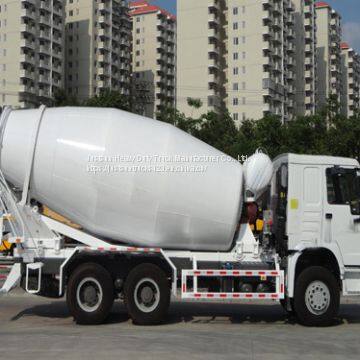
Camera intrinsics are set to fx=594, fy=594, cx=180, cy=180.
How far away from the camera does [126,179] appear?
1011cm

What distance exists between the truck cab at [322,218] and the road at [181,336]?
99 cm

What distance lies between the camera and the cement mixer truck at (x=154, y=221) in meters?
10.1

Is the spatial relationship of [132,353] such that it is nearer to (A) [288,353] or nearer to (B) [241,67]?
(A) [288,353]

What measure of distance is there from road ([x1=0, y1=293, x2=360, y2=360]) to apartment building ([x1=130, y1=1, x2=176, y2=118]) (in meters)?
113

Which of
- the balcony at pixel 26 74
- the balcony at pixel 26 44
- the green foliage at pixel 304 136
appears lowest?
the green foliage at pixel 304 136

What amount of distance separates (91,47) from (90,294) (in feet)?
337

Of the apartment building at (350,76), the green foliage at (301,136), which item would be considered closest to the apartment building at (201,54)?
the apartment building at (350,76)

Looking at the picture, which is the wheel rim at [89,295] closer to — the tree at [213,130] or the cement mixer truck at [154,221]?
the cement mixer truck at [154,221]

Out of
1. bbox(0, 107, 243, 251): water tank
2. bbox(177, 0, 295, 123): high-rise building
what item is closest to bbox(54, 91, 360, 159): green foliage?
bbox(0, 107, 243, 251): water tank

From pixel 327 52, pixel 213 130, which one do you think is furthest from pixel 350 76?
pixel 213 130

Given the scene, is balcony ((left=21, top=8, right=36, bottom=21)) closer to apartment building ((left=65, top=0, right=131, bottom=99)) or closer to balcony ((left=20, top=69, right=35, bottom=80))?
balcony ((left=20, top=69, right=35, bottom=80))

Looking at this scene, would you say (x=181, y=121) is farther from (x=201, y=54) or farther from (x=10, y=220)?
(x=201, y=54)

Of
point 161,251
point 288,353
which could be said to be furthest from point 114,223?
point 288,353

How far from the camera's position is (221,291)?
1026 centimetres
